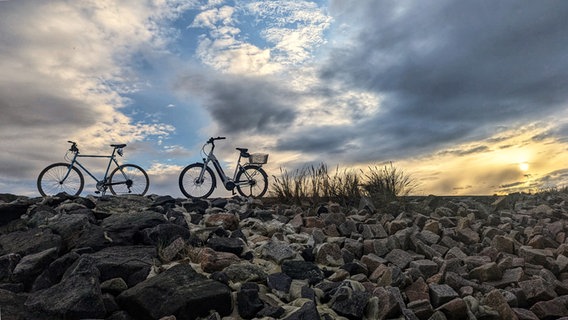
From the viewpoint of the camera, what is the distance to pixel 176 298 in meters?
3.81

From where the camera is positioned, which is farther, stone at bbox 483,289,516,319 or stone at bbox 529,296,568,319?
stone at bbox 529,296,568,319

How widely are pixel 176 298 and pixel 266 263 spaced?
1299mm

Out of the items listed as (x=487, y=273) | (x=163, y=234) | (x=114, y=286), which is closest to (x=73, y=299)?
(x=114, y=286)

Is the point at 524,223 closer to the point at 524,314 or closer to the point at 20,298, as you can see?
the point at 524,314

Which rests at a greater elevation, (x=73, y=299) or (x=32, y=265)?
(x=32, y=265)

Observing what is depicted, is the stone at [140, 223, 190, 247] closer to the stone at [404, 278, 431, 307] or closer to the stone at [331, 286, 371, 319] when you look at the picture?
the stone at [331, 286, 371, 319]

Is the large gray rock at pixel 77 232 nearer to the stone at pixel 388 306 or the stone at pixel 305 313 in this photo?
the stone at pixel 305 313

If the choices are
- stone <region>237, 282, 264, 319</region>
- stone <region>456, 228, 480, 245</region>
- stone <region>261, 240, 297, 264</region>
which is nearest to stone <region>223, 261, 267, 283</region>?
stone <region>237, 282, 264, 319</region>

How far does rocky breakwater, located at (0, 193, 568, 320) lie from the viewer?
3.91m

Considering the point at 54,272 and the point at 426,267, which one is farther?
the point at 426,267

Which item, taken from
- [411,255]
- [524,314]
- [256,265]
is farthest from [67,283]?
[524,314]

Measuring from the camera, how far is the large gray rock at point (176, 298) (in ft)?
12.3

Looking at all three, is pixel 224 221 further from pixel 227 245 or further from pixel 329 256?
pixel 329 256

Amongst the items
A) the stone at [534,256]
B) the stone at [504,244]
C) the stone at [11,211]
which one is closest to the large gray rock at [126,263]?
the stone at [11,211]
